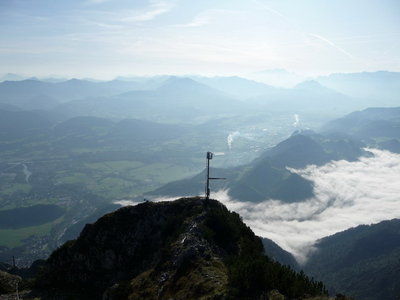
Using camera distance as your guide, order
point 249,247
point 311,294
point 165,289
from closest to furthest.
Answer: point 311,294 → point 165,289 → point 249,247

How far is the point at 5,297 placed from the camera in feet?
180

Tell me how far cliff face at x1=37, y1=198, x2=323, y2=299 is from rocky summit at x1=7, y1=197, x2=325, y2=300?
0.09m

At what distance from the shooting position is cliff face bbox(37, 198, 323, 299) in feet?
112

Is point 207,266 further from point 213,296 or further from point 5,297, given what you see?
point 5,297

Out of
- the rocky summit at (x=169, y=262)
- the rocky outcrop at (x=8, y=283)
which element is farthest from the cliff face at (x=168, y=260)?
the rocky outcrop at (x=8, y=283)

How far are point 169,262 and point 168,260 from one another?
872 mm

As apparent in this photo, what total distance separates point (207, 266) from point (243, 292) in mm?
11495

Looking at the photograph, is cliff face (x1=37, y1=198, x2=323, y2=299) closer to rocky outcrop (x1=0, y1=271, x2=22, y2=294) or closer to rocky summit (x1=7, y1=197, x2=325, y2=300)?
rocky summit (x1=7, y1=197, x2=325, y2=300)

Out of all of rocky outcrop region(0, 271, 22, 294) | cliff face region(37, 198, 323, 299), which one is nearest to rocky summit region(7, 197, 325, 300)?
cliff face region(37, 198, 323, 299)

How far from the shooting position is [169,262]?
47.4 m

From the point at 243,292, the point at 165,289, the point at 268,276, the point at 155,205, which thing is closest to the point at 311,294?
the point at 268,276

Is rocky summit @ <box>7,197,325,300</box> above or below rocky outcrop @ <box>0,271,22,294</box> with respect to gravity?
above

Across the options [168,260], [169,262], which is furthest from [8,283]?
[169,262]

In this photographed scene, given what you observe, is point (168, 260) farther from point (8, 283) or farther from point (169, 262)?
point (8, 283)
